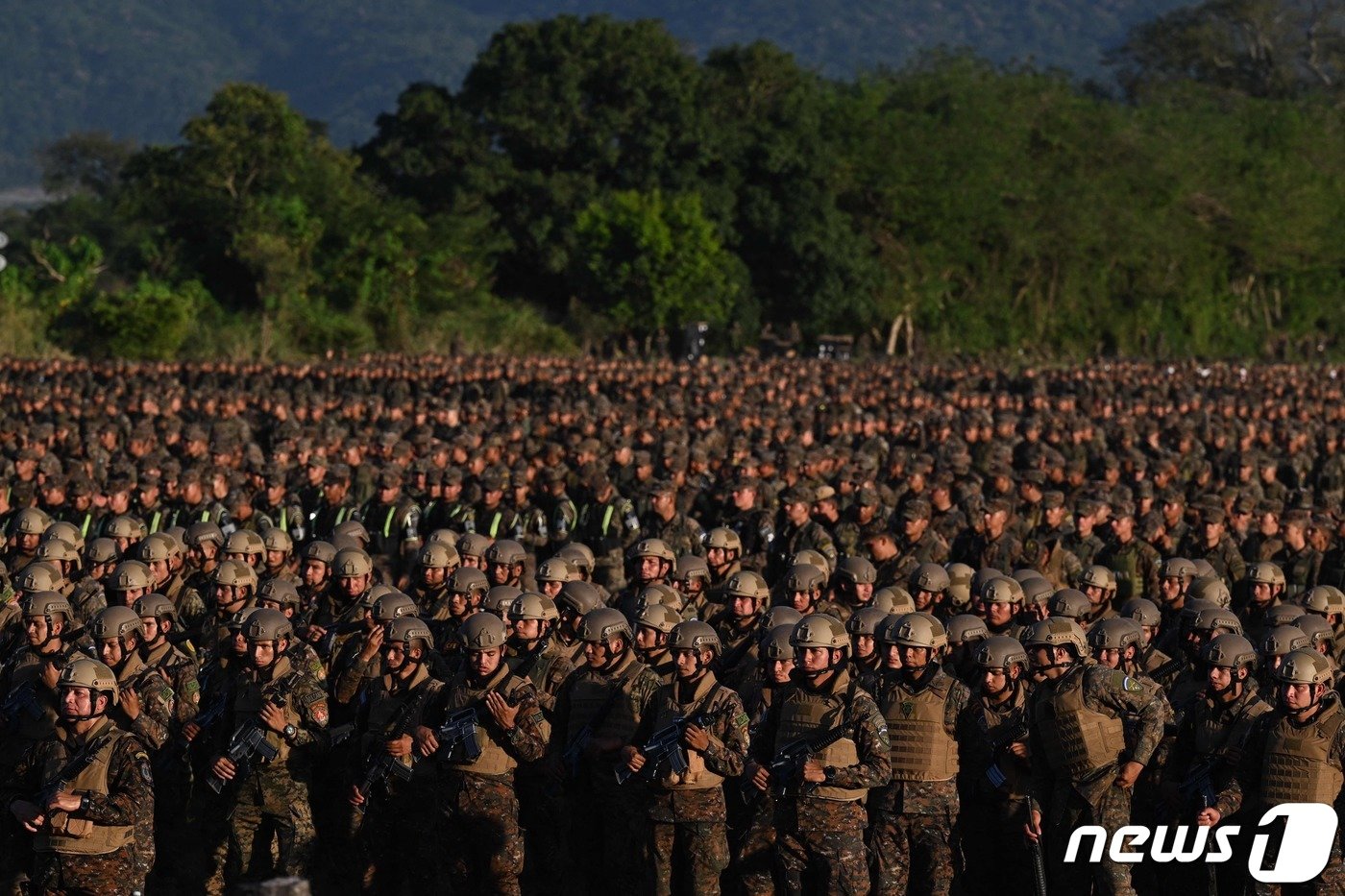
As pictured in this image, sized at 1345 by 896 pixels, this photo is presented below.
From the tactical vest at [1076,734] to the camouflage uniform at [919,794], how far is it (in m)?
0.44

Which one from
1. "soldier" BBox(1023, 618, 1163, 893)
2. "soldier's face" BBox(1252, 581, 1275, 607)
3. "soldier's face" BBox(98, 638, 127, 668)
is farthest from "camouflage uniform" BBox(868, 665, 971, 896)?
"soldier's face" BBox(1252, 581, 1275, 607)

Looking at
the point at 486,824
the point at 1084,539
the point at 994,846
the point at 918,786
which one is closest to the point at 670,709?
the point at 486,824

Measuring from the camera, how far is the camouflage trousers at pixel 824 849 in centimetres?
993

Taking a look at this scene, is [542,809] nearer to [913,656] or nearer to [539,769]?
[539,769]

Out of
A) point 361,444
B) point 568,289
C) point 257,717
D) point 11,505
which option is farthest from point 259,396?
point 568,289

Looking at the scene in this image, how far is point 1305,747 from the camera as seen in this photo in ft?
32.0

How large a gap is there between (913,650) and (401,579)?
7.62 m

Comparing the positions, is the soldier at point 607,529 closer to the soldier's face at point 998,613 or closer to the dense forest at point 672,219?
the soldier's face at point 998,613

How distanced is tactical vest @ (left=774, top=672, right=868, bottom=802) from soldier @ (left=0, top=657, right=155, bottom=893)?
302 centimetres

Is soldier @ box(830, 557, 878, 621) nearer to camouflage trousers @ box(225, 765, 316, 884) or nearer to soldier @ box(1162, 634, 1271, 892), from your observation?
soldier @ box(1162, 634, 1271, 892)

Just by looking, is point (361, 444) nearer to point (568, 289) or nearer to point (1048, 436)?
point (1048, 436)

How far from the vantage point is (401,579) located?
17.2 metres

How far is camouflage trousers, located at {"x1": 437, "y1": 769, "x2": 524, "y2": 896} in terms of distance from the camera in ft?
34.3

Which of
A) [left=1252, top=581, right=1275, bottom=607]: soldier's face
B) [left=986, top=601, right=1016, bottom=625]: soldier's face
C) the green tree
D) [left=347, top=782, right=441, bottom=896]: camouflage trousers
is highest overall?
the green tree
